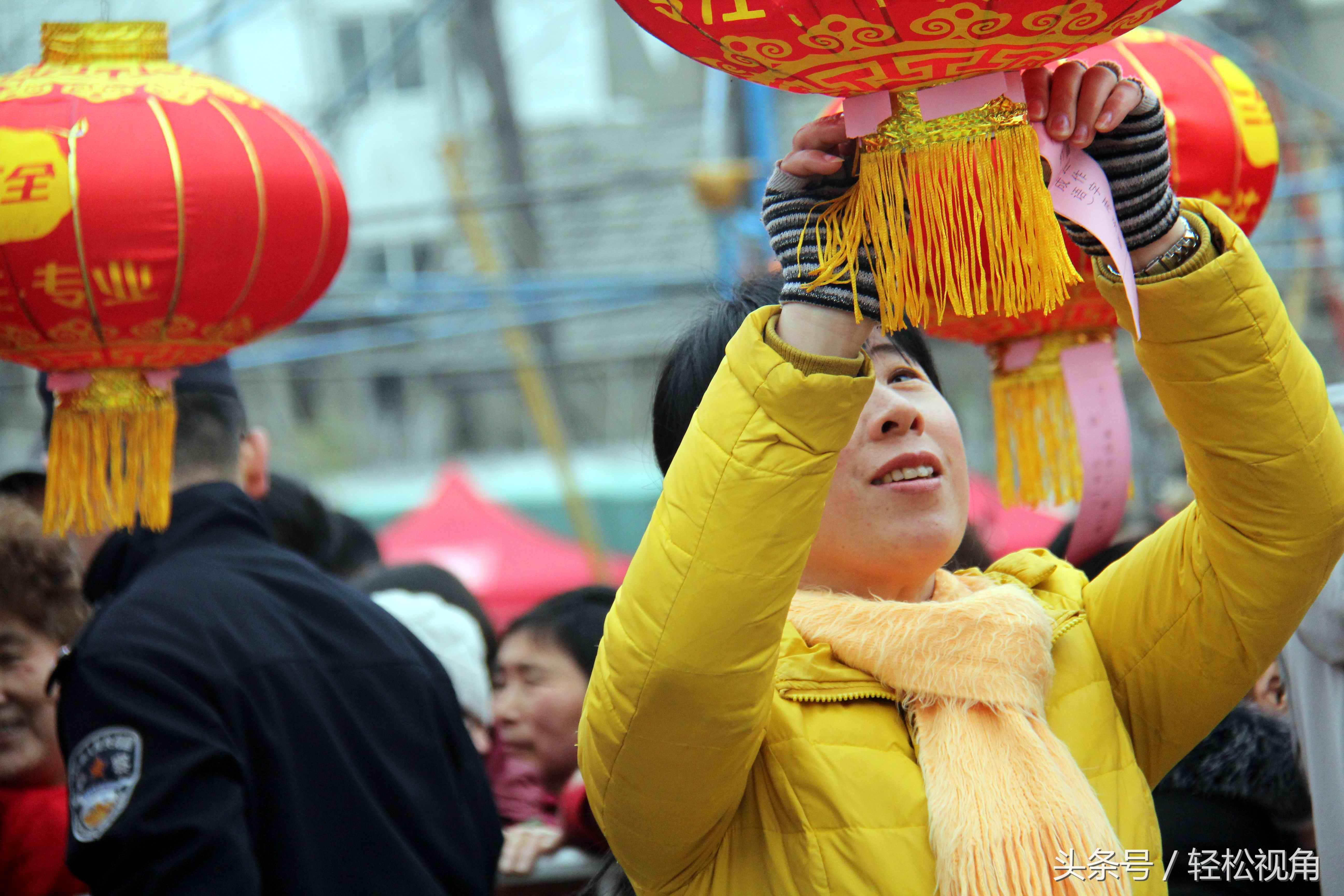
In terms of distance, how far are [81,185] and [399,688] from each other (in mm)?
875

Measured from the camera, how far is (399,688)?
205 cm

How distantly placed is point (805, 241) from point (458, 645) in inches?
74.8

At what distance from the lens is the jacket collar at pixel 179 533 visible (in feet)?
6.63

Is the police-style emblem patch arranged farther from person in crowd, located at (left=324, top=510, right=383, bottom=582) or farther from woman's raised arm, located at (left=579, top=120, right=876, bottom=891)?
person in crowd, located at (left=324, top=510, right=383, bottom=582)

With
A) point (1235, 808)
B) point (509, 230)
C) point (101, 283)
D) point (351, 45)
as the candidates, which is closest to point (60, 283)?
point (101, 283)

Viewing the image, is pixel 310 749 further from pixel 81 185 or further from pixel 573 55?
pixel 573 55

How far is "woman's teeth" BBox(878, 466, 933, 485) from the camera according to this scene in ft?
4.63

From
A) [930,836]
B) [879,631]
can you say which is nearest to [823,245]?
[879,631]

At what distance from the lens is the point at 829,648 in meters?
1.36

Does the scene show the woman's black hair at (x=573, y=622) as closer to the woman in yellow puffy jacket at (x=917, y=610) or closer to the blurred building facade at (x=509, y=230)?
the woman in yellow puffy jacket at (x=917, y=610)

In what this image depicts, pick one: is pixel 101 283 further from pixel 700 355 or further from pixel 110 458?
pixel 700 355

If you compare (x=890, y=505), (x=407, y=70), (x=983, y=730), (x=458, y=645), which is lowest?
(x=458, y=645)

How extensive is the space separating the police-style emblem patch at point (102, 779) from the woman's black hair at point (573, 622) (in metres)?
1.07

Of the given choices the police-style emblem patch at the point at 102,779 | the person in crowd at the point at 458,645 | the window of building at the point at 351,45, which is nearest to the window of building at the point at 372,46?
the window of building at the point at 351,45
